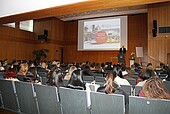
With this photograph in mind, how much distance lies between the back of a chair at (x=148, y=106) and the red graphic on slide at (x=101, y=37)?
12.6 metres

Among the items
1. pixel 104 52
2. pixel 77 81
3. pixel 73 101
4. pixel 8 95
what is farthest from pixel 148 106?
pixel 104 52

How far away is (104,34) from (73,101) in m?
12.4

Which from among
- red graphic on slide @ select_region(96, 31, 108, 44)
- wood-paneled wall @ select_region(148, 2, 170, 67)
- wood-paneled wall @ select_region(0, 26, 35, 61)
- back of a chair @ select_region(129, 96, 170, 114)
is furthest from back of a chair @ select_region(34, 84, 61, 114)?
red graphic on slide @ select_region(96, 31, 108, 44)

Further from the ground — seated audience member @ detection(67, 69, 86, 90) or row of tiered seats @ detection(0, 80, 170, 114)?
seated audience member @ detection(67, 69, 86, 90)

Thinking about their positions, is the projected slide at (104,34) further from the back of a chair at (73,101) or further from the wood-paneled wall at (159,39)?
the back of a chair at (73,101)

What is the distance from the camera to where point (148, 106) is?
2176 mm

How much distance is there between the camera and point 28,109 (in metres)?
3.35

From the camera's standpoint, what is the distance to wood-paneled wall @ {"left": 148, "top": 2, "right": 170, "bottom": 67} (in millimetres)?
12023

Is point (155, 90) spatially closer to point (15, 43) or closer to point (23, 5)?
point (23, 5)

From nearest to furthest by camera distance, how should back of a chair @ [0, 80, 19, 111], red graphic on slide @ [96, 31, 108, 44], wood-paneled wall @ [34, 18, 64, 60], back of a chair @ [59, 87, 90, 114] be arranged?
1. back of a chair @ [59, 87, 90, 114]
2. back of a chair @ [0, 80, 19, 111]
3. red graphic on slide @ [96, 31, 108, 44]
4. wood-paneled wall @ [34, 18, 64, 60]

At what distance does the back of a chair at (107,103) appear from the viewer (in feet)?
7.75

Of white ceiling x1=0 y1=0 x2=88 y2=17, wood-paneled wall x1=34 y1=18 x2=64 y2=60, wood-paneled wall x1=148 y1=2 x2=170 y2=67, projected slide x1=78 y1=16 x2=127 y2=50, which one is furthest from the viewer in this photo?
wood-paneled wall x1=34 y1=18 x2=64 y2=60

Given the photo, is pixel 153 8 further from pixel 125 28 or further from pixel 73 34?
pixel 73 34

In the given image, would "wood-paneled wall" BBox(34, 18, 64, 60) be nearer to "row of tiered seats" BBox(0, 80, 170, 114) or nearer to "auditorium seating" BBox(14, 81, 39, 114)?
"row of tiered seats" BBox(0, 80, 170, 114)
